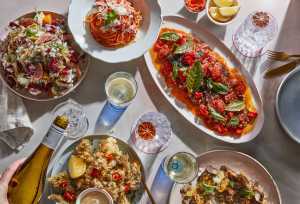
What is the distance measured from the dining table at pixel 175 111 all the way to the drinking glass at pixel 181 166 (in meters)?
0.05

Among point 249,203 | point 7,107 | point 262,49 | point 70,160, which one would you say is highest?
point 262,49

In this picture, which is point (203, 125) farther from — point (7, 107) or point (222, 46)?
point (7, 107)

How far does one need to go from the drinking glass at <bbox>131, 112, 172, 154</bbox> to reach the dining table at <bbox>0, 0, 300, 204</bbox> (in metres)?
0.03

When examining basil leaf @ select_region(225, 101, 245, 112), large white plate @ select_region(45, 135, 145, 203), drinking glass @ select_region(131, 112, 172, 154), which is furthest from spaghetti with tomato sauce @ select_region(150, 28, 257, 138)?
large white plate @ select_region(45, 135, 145, 203)

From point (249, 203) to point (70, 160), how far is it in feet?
2.11

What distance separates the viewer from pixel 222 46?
6.49ft

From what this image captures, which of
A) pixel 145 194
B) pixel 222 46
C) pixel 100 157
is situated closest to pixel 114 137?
pixel 100 157

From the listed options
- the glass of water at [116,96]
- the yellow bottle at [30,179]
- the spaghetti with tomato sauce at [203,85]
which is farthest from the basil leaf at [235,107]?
the yellow bottle at [30,179]

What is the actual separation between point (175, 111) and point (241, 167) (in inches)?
12.1

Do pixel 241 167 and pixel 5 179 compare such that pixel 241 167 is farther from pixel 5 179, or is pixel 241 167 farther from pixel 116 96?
pixel 5 179

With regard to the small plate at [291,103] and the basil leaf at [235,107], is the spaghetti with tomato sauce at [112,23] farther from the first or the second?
the small plate at [291,103]

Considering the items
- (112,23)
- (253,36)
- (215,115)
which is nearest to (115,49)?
(112,23)

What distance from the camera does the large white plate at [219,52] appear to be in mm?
1920

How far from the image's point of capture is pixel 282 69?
2.00 m
